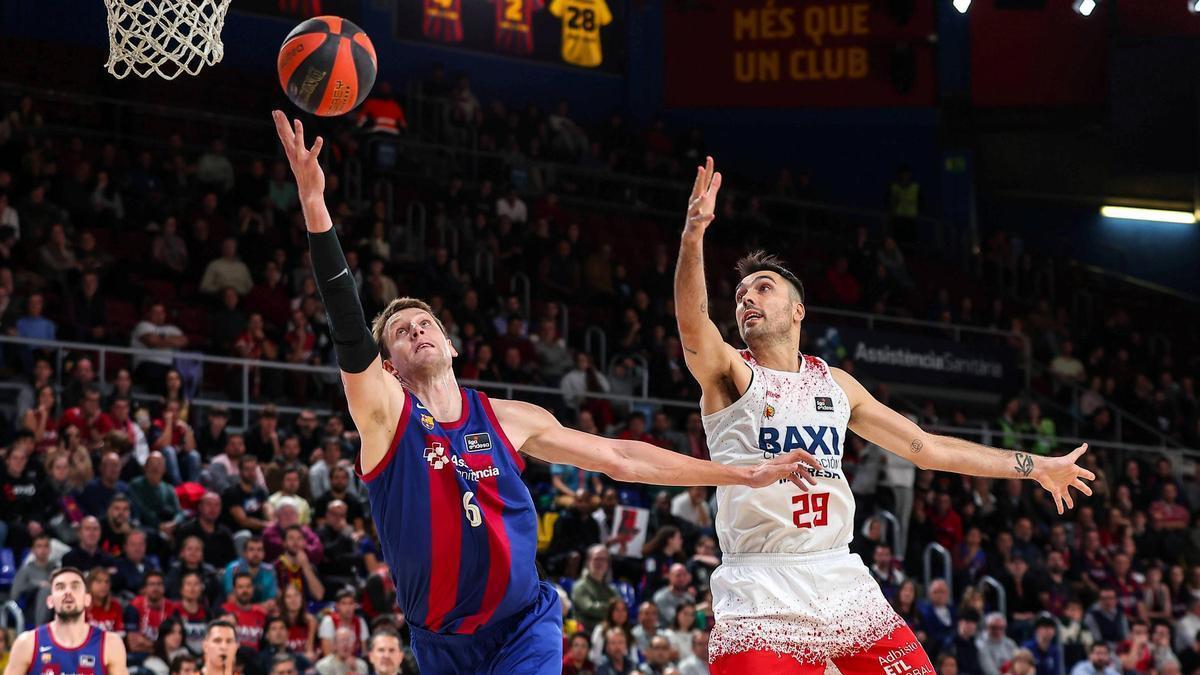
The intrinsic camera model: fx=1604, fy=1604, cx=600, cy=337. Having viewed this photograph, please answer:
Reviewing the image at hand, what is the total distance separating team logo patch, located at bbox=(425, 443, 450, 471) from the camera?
19.3 ft

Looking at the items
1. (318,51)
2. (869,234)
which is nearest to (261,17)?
(869,234)

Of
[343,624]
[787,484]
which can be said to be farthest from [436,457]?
[343,624]

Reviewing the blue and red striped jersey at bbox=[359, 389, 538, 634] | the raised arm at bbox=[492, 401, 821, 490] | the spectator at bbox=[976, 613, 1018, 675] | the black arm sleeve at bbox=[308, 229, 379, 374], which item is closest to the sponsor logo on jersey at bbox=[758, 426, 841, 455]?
the raised arm at bbox=[492, 401, 821, 490]

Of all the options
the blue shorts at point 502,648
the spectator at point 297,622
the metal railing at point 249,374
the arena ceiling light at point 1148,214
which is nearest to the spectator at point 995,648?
the metal railing at point 249,374

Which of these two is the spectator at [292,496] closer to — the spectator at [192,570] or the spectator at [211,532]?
the spectator at [211,532]

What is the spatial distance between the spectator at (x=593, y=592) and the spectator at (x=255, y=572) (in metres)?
2.82

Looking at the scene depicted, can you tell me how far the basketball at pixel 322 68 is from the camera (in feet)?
21.9

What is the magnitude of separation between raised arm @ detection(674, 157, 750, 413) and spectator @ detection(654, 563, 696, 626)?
25.0 ft

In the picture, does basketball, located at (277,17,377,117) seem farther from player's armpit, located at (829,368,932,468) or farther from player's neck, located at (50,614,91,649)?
player's neck, located at (50,614,91,649)

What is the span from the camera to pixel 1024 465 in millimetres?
7156

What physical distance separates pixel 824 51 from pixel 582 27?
12.1 feet

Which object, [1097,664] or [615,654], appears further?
[1097,664]

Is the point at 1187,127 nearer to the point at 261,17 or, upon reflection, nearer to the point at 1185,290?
the point at 1185,290

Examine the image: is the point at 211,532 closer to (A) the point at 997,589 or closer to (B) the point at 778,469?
(B) the point at 778,469
